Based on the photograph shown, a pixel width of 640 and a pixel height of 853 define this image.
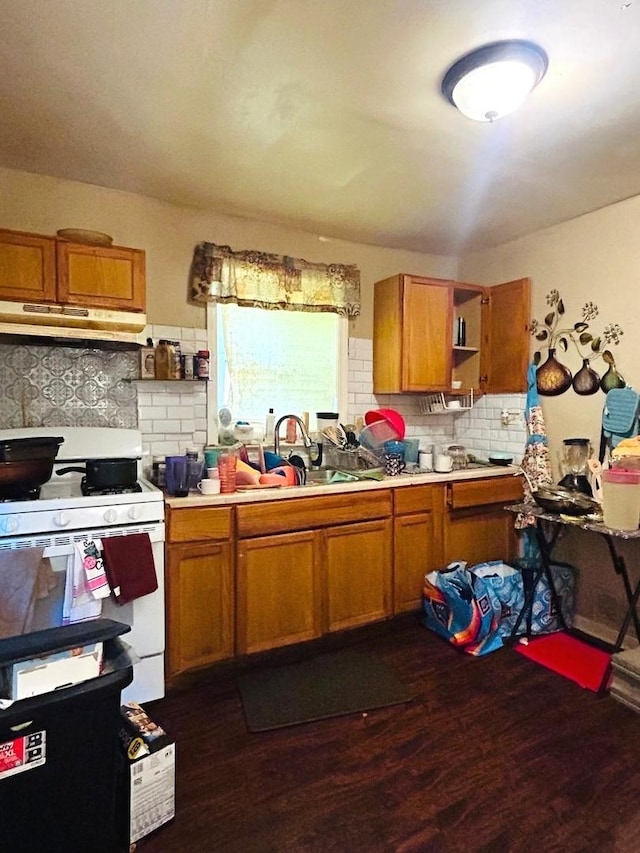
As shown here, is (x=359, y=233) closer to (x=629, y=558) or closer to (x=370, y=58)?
(x=370, y=58)

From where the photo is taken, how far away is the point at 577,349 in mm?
3043

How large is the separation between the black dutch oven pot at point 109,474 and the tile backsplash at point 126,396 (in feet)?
1.66

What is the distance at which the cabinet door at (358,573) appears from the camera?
107 inches

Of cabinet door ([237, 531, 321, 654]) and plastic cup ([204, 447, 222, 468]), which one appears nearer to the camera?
cabinet door ([237, 531, 321, 654])

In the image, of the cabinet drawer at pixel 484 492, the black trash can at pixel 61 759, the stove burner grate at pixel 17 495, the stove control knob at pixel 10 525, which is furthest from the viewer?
the cabinet drawer at pixel 484 492

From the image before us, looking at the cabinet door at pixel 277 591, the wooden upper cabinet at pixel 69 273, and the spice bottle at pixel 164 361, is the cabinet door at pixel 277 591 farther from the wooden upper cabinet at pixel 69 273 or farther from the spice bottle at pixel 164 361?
the wooden upper cabinet at pixel 69 273

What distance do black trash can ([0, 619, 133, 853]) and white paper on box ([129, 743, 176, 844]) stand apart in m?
0.06

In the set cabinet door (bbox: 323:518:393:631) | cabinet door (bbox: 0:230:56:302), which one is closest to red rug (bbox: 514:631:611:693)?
cabinet door (bbox: 323:518:393:631)

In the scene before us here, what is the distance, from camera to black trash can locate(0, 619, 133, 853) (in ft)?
4.36

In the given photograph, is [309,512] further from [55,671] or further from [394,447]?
[55,671]

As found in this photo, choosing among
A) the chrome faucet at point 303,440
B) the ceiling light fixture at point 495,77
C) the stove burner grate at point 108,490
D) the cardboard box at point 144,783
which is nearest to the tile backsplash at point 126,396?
the chrome faucet at point 303,440

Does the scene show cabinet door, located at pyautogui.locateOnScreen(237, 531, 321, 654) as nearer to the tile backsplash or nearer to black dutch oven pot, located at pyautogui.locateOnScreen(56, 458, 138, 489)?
black dutch oven pot, located at pyautogui.locateOnScreen(56, 458, 138, 489)

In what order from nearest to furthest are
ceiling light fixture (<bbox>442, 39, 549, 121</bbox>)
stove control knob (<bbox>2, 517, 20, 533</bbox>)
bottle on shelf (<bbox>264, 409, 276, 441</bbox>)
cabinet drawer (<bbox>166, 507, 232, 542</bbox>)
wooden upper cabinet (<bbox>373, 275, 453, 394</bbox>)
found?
ceiling light fixture (<bbox>442, 39, 549, 121</bbox>), stove control knob (<bbox>2, 517, 20, 533</bbox>), cabinet drawer (<bbox>166, 507, 232, 542</bbox>), bottle on shelf (<bbox>264, 409, 276, 441</bbox>), wooden upper cabinet (<bbox>373, 275, 453, 394</bbox>)

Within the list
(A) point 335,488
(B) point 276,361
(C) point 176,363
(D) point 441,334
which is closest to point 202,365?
(C) point 176,363
